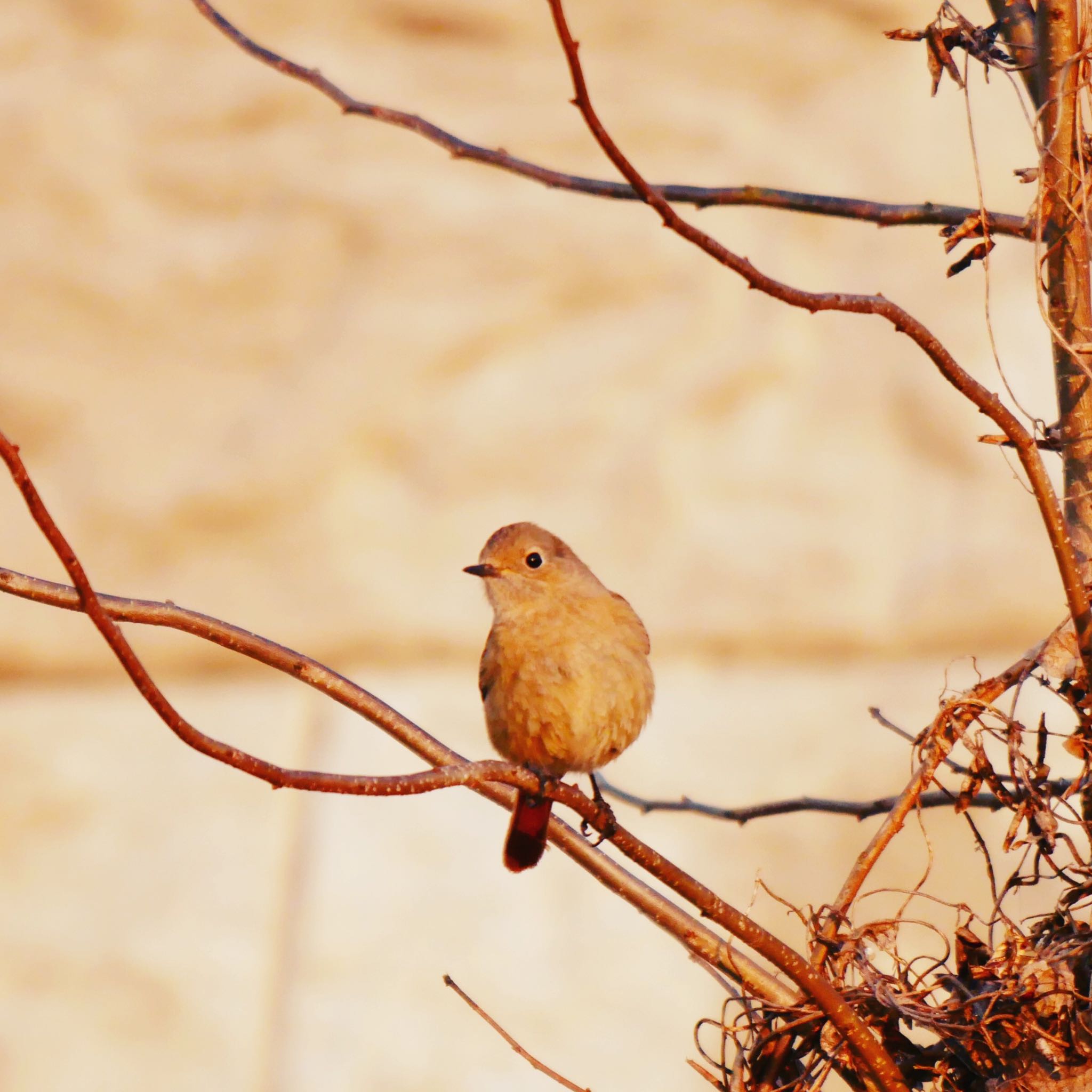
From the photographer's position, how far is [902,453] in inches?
189

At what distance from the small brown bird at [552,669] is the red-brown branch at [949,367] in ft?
4.23

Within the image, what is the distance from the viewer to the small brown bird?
3135 millimetres

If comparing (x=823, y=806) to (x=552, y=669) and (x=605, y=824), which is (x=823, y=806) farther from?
(x=552, y=669)

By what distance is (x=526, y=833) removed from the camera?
2.81 metres

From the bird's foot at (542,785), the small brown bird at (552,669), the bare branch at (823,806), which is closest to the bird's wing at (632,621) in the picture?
the small brown bird at (552,669)

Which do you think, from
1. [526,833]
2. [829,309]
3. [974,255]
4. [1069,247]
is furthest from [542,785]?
[1069,247]

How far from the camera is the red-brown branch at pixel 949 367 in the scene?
5.77 ft

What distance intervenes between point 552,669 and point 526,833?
0.47 metres

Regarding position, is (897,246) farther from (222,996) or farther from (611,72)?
(222,996)

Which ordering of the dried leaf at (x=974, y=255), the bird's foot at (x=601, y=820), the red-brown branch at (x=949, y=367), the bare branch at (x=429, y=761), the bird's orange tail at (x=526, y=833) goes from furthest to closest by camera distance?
the bird's orange tail at (x=526, y=833) < the bird's foot at (x=601, y=820) < the dried leaf at (x=974, y=255) < the bare branch at (x=429, y=761) < the red-brown branch at (x=949, y=367)

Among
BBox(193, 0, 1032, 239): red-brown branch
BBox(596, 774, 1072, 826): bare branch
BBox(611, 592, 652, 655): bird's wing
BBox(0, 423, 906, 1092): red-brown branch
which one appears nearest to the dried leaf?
BBox(193, 0, 1032, 239): red-brown branch

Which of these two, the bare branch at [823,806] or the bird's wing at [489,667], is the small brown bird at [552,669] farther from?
the bare branch at [823,806]

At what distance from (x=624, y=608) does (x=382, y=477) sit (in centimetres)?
159

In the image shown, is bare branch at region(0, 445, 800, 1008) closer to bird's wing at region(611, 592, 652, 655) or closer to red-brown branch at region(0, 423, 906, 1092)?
red-brown branch at region(0, 423, 906, 1092)
